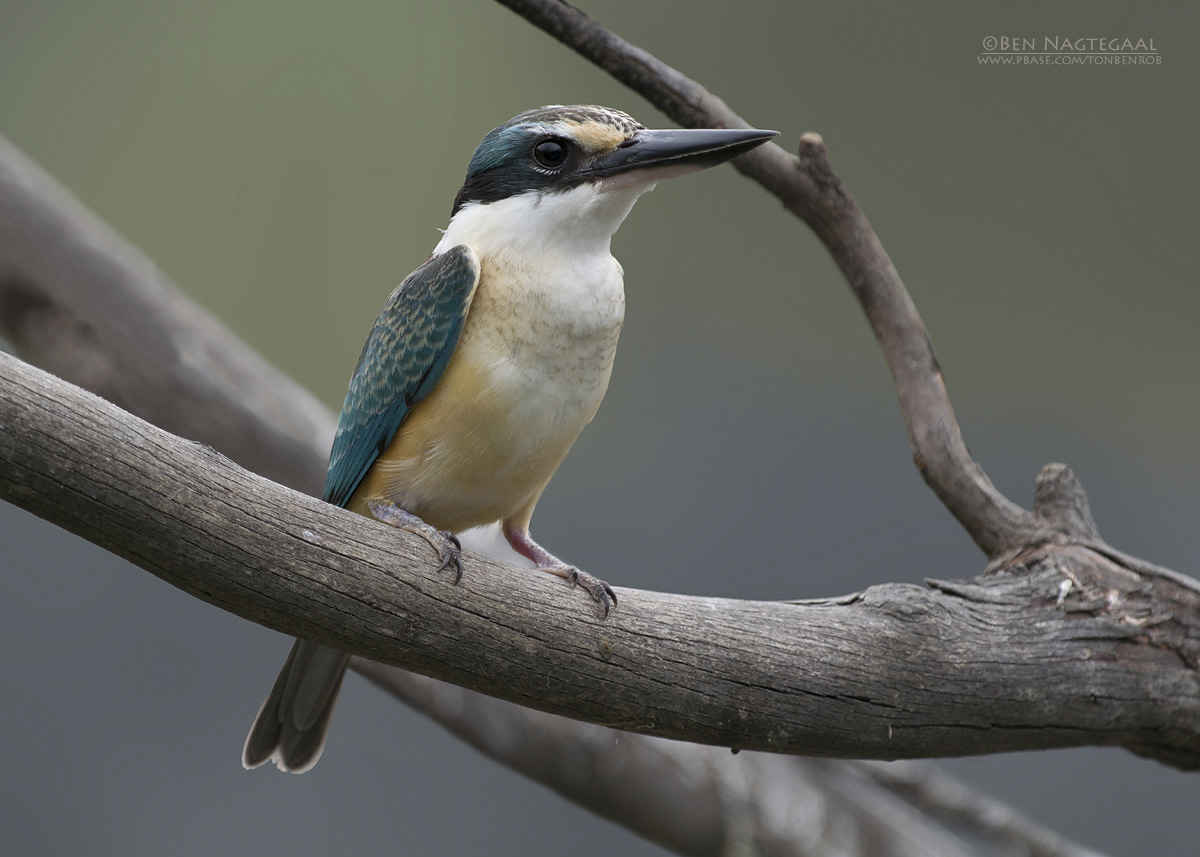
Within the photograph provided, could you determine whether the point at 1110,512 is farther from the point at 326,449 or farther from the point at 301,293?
the point at 301,293

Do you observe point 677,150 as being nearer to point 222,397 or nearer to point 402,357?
point 402,357

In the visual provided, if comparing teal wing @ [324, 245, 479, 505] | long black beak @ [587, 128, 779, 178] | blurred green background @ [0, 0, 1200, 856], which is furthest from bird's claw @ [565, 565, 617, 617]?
blurred green background @ [0, 0, 1200, 856]

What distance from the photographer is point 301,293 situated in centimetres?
317

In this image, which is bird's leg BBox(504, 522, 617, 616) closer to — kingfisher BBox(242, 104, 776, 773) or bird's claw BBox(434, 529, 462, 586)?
kingfisher BBox(242, 104, 776, 773)

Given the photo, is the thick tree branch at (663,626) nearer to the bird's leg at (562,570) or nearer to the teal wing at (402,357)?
the bird's leg at (562,570)

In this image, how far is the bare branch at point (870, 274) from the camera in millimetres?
1872

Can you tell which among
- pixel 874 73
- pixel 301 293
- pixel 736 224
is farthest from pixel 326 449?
pixel 874 73

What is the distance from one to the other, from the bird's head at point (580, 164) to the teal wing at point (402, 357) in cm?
13

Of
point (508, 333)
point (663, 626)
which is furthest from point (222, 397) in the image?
point (663, 626)

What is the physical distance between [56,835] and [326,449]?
1.36m

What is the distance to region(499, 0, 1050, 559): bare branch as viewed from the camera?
1.87 m

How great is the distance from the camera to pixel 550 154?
1.59m

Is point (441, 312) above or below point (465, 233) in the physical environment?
below

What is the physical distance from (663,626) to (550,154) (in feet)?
2.46
